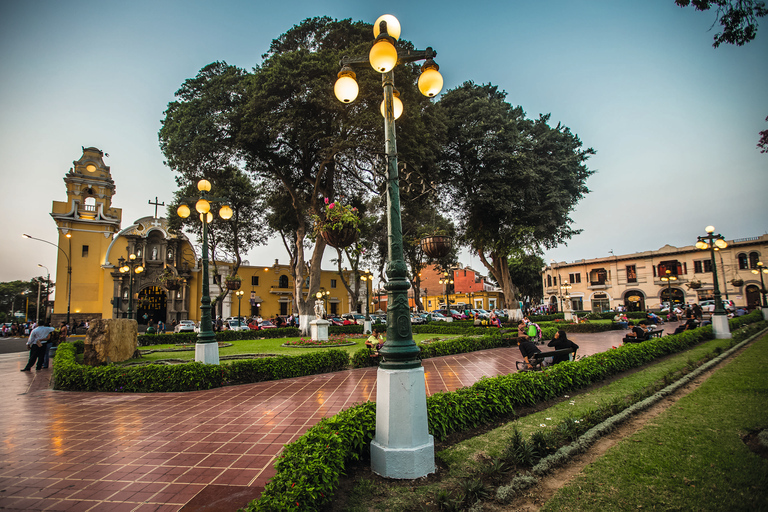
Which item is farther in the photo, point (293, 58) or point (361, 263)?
point (361, 263)

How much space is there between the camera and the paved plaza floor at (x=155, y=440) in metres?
3.26

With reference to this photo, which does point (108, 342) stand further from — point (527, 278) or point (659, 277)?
point (527, 278)

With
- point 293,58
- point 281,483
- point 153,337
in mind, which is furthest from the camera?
point 153,337

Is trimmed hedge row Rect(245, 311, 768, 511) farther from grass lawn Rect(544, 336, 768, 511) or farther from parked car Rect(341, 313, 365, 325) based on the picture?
parked car Rect(341, 313, 365, 325)

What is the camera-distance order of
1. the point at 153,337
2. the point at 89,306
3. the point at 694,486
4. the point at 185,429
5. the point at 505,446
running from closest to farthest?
the point at 694,486
the point at 505,446
the point at 185,429
the point at 153,337
the point at 89,306

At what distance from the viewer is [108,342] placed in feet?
35.4

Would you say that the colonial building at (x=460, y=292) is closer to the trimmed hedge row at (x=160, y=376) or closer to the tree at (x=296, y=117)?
the tree at (x=296, y=117)

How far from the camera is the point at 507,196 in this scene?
2062 cm

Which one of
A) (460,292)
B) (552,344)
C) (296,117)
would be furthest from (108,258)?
(460,292)

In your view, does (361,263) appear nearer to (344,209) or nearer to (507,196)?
(507,196)

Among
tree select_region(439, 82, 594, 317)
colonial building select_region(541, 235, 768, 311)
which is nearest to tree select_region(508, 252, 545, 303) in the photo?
colonial building select_region(541, 235, 768, 311)

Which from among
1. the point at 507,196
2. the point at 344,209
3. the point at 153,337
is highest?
the point at 507,196

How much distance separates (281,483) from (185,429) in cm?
326

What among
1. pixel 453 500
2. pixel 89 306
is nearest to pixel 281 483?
pixel 453 500
